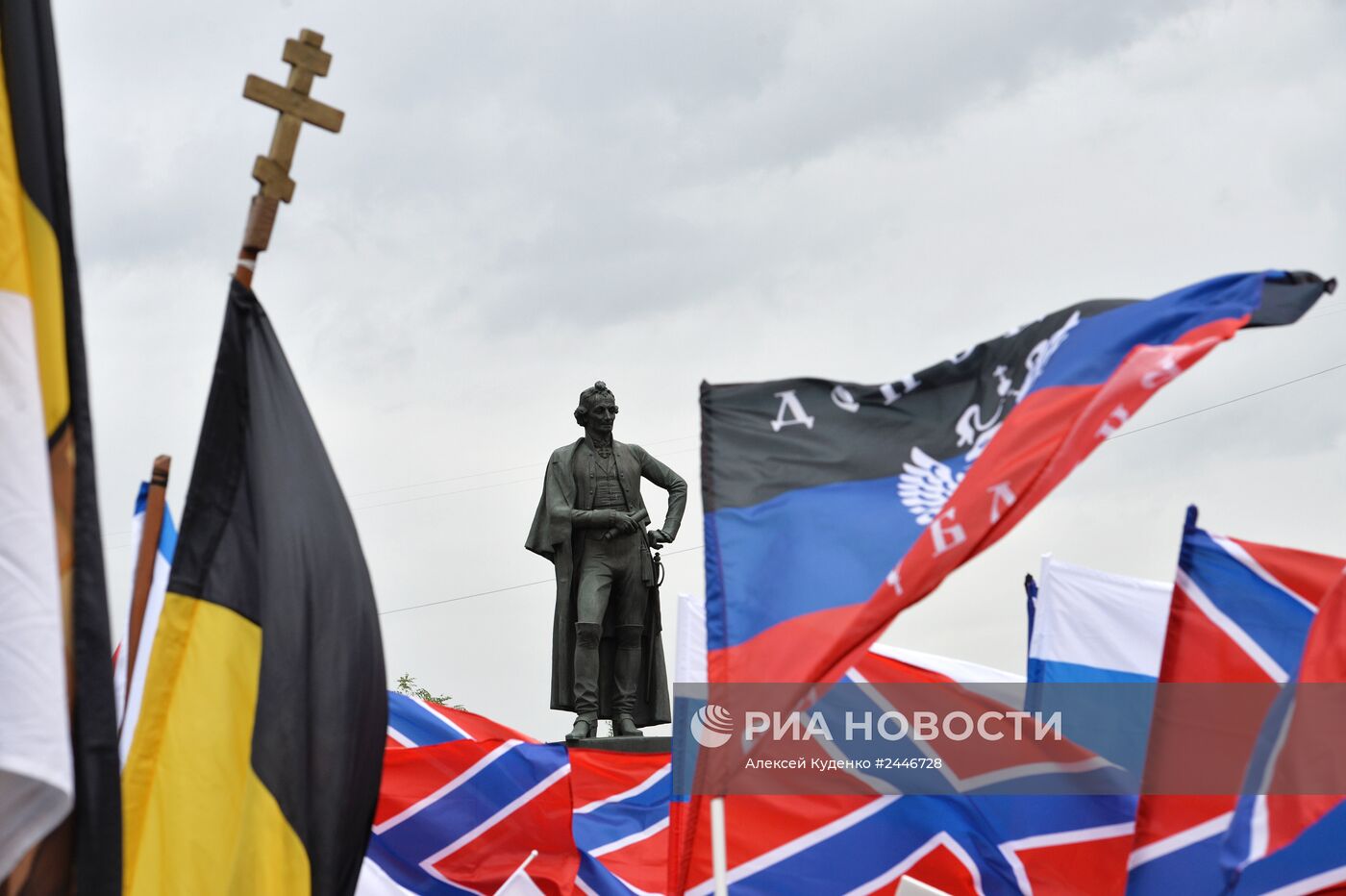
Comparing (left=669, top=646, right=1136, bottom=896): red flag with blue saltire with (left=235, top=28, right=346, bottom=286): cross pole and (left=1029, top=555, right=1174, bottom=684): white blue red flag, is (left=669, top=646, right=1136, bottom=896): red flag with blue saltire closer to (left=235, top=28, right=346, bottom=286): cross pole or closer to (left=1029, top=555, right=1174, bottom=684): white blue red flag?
(left=1029, top=555, right=1174, bottom=684): white blue red flag

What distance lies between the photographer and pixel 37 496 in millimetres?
3543

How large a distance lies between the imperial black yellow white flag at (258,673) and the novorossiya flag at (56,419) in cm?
115

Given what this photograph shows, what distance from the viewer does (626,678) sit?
13.0 metres

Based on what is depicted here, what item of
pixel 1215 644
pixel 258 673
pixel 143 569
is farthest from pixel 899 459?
pixel 143 569

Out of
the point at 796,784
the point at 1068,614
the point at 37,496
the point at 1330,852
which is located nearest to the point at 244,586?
the point at 37,496

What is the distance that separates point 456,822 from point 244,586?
4.75m

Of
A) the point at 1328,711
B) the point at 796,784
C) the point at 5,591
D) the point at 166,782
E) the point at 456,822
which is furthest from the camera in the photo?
the point at 456,822

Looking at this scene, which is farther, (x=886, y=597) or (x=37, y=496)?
(x=886, y=597)

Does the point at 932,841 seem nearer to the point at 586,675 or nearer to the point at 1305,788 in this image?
the point at 1305,788

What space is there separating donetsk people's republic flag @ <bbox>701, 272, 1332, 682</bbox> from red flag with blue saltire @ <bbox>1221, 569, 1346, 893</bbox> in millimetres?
1722

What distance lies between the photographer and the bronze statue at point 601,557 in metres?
12.7

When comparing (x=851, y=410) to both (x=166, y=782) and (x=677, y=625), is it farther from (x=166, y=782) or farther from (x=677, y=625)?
(x=677, y=625)

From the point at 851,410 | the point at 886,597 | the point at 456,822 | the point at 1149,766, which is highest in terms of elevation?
the point at 851,410

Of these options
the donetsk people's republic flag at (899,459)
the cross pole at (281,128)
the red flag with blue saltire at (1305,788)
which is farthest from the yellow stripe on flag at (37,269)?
the red flag with blue saltire at (1305,788)
